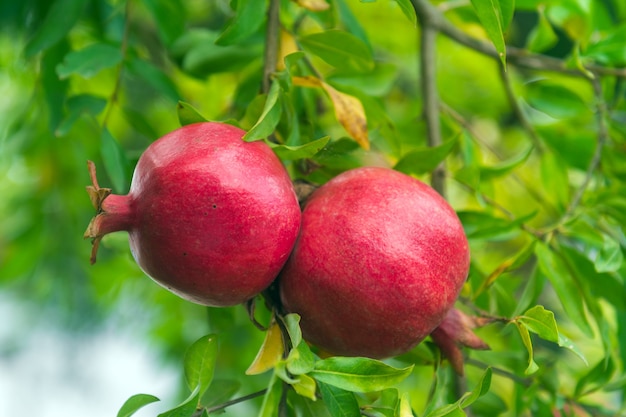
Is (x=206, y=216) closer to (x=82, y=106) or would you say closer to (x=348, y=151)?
(x=348, y=151)

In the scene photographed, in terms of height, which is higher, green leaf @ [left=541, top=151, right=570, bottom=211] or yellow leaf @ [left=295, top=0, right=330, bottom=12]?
yellow leaf @ [left=295, top=0, right=330, bottom=12]

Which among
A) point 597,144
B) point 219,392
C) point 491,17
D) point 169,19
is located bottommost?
point 219,392

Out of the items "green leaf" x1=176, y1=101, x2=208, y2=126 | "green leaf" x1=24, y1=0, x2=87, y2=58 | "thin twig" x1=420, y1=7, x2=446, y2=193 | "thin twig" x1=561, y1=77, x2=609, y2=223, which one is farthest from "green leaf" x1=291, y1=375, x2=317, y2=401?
"green leaf" x1=24, y1=0, x2=87, y2=58

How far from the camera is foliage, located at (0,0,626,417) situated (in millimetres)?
1113

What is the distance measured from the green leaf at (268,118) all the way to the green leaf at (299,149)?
0.10 feet

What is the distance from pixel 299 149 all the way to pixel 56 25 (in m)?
0.69

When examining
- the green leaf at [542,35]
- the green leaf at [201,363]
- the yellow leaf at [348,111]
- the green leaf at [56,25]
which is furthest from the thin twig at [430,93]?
the green leaf at [56,25]

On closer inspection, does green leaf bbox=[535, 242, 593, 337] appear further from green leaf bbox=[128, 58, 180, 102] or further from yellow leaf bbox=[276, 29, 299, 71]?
green leaf bbox=[128, 58, 180, 102]

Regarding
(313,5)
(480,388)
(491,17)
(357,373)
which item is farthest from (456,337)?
(313,5)

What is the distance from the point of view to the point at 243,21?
1.28 m

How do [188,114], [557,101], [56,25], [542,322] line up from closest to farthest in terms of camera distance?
1. [542,322]
2. [188,114]
3. [56,25]
4. [557,101]

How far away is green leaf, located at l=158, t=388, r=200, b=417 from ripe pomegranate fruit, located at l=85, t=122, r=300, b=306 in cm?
14

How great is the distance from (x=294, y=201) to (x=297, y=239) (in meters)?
0.06

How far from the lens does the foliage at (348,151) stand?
1.11 m
